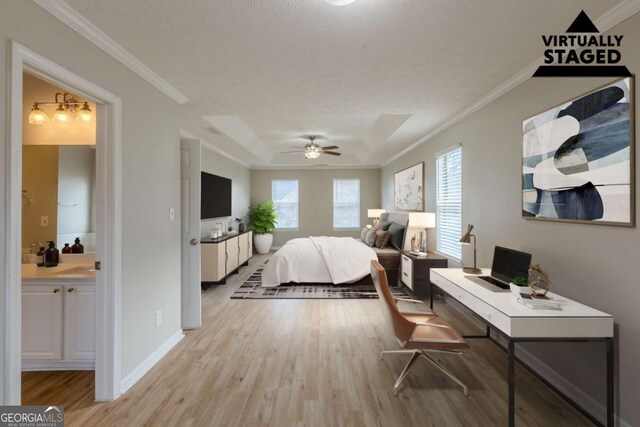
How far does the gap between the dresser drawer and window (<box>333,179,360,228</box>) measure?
14.1 ft

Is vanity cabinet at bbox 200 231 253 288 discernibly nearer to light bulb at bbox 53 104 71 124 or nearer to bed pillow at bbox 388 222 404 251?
light bulb at bbox 53 104 71 124

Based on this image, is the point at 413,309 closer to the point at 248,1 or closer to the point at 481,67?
the point at 481,67

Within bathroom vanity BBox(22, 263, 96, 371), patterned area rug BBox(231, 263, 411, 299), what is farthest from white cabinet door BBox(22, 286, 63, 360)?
patterned area rug BBox(231, 263, 411, 299)

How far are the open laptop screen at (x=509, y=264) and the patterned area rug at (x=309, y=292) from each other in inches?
85.1

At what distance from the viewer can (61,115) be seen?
2816 mm

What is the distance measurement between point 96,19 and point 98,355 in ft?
7.70

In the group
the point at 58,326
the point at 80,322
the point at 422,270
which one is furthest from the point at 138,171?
the point at 422,270

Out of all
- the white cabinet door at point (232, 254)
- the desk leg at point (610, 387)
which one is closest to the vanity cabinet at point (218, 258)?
the white cabinet door at point (232, 254)

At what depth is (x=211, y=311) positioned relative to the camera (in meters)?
4.07

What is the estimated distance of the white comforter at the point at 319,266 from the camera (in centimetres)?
517

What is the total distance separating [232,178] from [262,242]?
6.99 feet

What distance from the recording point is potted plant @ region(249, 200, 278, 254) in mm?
8516

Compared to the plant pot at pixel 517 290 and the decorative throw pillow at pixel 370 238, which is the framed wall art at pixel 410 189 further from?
the plant pot at pixel 517 290

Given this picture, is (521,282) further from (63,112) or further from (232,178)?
(232,178)
